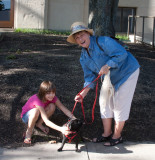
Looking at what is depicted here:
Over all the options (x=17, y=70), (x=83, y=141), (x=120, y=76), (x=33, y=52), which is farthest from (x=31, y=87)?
(x=33, y=52)

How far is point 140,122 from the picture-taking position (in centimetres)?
460

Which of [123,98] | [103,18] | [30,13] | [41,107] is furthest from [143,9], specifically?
[41,107]

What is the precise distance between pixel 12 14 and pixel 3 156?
35.4ft

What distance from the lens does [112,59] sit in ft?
11.5

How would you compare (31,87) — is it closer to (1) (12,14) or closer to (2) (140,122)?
(2) (140,122)

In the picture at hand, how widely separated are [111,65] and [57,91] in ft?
5.86

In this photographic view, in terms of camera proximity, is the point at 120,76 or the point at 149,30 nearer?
the point at 120,76

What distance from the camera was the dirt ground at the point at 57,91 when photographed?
429 centimetres

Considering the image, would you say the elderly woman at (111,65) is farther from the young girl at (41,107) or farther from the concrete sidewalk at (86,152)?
the young girl at (41,107)

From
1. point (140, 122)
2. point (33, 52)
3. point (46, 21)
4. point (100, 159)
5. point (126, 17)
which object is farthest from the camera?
point (126, 17)

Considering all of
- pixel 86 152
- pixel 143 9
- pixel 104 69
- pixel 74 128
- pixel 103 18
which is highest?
pixel 143 9

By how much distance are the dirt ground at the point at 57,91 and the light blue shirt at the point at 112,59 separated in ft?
3.26

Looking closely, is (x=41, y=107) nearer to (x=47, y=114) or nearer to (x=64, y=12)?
(x=47, y=114)

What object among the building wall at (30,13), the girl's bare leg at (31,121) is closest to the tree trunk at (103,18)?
the girl's bare leg at (31,121)
